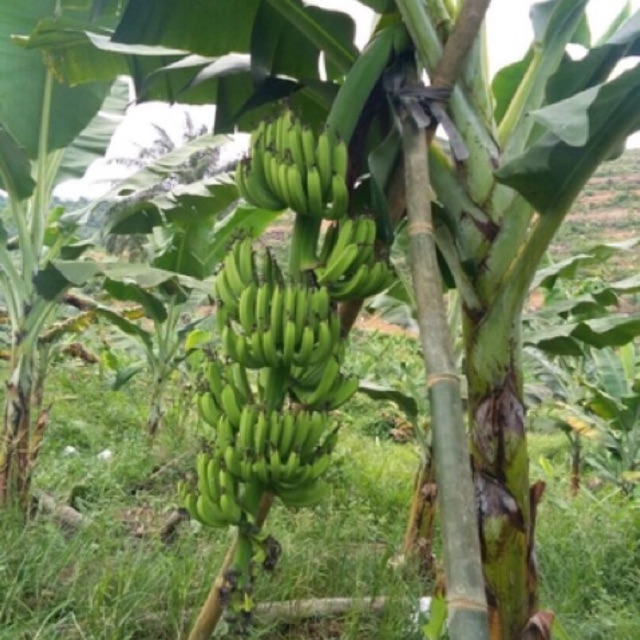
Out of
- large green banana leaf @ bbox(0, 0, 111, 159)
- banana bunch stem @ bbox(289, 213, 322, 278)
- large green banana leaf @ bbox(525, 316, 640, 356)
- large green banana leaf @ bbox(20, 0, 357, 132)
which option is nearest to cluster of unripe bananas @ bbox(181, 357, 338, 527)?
banana bunch stem @ bbox(289, 213, 322, 278)

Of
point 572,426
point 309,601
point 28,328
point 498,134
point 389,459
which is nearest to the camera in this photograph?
point 498,134

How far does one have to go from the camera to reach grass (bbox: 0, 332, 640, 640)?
7.38 ft

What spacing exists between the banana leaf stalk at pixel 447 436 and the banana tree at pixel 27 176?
1.71 metres

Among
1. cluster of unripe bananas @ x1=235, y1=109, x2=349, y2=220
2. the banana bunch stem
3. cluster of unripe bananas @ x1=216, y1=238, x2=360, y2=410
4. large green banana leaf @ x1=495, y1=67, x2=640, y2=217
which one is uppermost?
large green banana leaf @ x1=495, y1=67, x2=640, y2=217

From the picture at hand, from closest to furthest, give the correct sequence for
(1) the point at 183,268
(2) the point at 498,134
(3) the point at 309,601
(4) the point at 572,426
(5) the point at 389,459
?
(2) the point at 498,134, (3) the point at 309,601, (1) the point at 183,268, (4) the point at 572,426, (5) the point at 389,459

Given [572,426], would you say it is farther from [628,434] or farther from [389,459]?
[389,459]

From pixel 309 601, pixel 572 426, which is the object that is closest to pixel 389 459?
pixel 572 426

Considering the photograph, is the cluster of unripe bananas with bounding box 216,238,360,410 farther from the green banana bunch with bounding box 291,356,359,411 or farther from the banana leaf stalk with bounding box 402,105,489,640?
the banana leaf stalk with bounding box 402,105,489,640

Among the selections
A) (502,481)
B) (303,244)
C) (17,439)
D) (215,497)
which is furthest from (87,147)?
(502,481)

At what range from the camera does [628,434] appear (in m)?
4.55

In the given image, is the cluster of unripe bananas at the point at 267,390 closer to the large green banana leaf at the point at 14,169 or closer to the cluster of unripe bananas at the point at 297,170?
the cluster of unripe bananas at the point at 297,170

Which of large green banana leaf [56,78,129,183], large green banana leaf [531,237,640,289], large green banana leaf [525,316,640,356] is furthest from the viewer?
large green banana leaf [56,78,129,183]

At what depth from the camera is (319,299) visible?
4.54 ft

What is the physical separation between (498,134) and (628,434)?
3486 mm
